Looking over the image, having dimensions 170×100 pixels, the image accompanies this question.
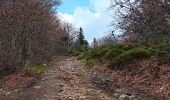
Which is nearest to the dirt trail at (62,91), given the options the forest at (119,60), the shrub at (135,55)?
the forest at (119,60)

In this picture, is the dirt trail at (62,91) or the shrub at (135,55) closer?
the dirt trail at (62,91)

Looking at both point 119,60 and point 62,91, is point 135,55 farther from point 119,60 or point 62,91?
point 62,91

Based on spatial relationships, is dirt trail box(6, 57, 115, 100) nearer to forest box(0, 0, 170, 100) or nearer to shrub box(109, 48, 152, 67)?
forest box(0, 0, 170, 100)

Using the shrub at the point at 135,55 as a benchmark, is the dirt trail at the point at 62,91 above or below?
below

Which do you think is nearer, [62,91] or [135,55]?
[62,91]

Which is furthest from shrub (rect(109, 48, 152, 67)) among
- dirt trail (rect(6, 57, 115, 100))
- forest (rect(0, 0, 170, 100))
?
dirt trail (rect(6, 57, 115, 100))

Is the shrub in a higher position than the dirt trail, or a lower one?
higher

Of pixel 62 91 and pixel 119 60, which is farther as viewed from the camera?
pixel 119 60

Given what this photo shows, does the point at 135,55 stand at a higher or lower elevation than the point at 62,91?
higher

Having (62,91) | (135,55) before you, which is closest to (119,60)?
(135,55)

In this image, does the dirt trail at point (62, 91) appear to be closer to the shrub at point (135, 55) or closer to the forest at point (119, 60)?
the forest at point (119, 60)

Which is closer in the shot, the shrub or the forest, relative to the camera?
the forest

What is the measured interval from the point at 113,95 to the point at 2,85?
581 centimetres

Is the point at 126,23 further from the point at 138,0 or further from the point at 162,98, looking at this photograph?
the point at 162,98
